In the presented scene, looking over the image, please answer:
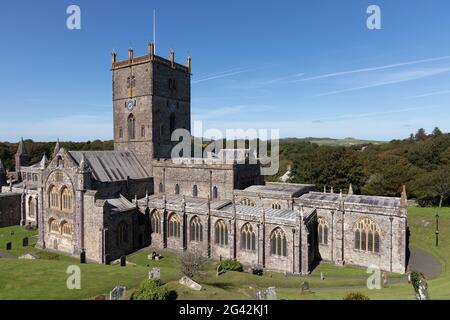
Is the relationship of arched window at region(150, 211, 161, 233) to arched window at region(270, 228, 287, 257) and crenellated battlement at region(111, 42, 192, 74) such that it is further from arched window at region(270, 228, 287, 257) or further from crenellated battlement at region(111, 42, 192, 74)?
crenellated battlement at region(111, 42, 192, 74)

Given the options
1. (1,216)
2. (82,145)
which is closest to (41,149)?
(82,145)

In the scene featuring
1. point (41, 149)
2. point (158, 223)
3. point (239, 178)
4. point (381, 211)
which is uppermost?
point (41, 149)

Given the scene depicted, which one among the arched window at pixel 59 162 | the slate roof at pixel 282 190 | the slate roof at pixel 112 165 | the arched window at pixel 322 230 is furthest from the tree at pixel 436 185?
the arched window at pixel 59 162

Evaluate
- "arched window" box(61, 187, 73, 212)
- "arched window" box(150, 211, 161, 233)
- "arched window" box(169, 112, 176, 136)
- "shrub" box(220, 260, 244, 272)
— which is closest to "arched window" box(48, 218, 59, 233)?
"arched window" box(61, 187, 73, 212)
